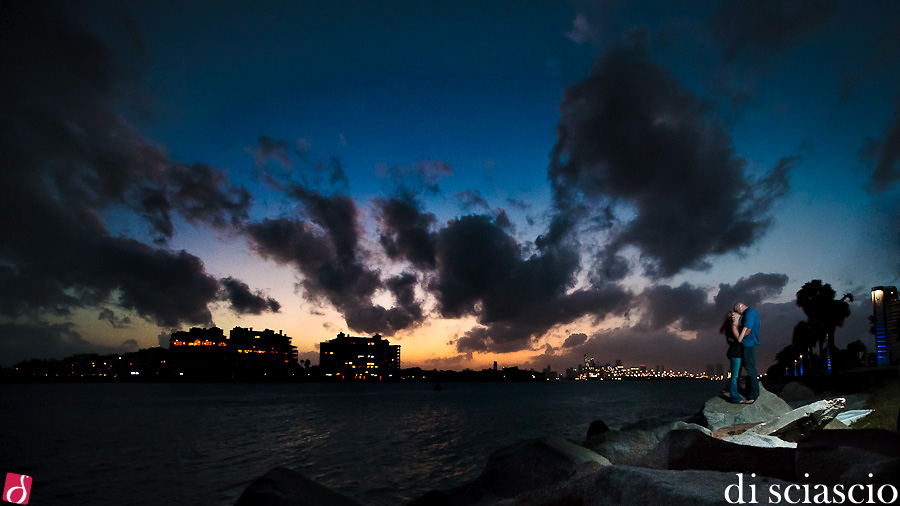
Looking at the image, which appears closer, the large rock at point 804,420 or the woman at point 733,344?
the large rock at point 804,420

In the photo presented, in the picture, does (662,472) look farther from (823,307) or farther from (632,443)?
(823,307)

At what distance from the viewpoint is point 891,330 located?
7344 centimetres

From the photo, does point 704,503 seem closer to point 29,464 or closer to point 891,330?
point 29,464

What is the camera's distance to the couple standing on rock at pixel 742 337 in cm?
1352

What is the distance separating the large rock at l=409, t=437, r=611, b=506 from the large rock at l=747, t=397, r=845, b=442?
15.6 feet

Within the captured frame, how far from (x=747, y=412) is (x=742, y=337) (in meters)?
2.34

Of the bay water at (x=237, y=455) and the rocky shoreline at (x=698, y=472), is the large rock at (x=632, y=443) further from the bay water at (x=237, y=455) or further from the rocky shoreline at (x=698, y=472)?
the bay water at (x=237, y=455)

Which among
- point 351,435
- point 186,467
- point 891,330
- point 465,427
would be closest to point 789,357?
point 891,330

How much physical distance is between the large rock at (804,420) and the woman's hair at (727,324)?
8.28 ft

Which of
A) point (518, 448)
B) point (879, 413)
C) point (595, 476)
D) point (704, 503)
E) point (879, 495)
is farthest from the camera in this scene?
point (879, 413)

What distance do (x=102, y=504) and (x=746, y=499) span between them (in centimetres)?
1958

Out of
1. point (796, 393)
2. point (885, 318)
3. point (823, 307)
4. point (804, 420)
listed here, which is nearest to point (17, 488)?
point (804, 420)

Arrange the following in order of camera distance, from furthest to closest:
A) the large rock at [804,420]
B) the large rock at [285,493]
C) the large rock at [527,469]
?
the large rock at [804,420] → the large rock at [527,469] → the large rock at [285,493]

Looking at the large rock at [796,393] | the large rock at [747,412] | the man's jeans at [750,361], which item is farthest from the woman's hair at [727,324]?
the large rock at [796,393]
